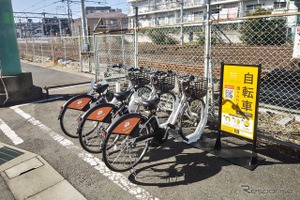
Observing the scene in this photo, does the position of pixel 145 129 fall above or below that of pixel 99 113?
below

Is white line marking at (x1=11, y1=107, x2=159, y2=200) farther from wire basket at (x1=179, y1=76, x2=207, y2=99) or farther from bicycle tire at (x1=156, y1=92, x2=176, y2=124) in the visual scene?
bicycle tire at (x1=156, y1=92, x2=176, y2=124)

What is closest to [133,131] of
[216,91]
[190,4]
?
[216,91]

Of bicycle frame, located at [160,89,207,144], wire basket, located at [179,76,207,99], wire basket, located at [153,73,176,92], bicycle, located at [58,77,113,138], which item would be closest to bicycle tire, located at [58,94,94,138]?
bicycle, located at [58,77,113,138]

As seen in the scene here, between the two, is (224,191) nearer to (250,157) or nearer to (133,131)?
(250,157)

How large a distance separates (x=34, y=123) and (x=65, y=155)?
6.36ft

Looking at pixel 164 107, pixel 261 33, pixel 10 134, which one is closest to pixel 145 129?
pixel 164 107

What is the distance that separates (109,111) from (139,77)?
1.16 m

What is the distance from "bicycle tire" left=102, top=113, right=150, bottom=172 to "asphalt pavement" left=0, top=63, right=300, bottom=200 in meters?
0.12

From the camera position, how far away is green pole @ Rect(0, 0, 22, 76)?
21.3ft

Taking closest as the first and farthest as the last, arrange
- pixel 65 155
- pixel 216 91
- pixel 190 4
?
pixel 65 155, pixel 216 91, pixel 190 4

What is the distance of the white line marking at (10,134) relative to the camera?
446 centimetres

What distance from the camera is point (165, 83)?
419cm

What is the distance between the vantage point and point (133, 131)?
10.4 feet

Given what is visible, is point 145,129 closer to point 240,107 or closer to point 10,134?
point 240,107
